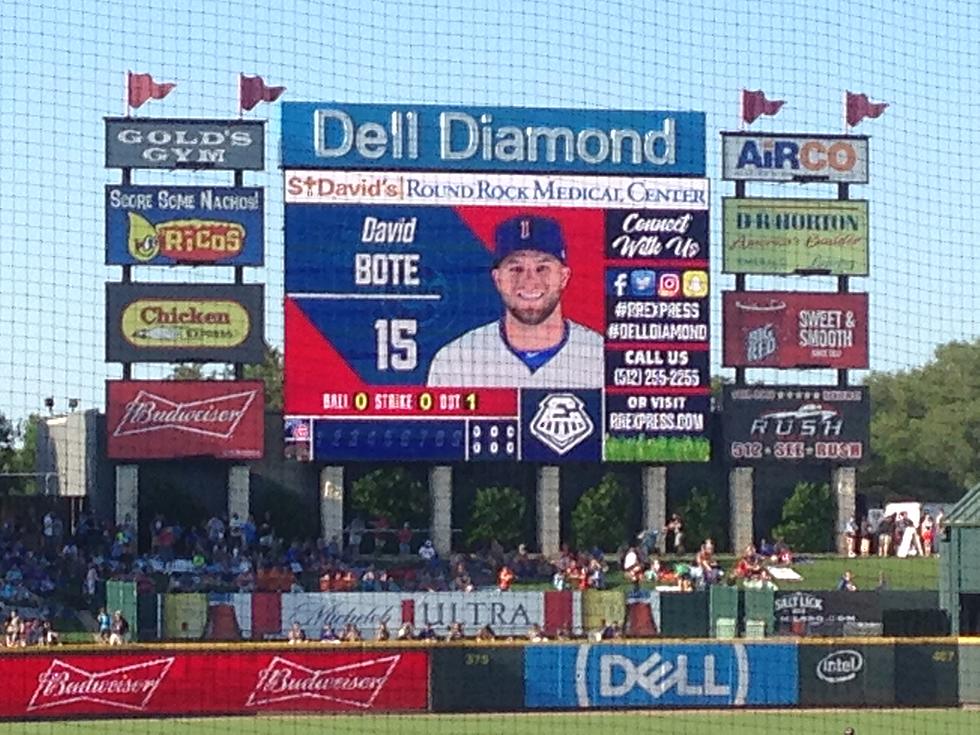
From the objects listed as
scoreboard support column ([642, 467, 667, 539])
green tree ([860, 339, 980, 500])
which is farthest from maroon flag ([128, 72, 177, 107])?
green tree ([860, 339, 980, 500])

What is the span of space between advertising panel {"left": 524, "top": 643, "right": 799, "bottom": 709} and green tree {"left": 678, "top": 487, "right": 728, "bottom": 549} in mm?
13881

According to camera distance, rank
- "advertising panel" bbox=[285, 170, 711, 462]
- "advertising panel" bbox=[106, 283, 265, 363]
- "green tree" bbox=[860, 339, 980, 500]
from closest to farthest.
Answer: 1. "advertising panel" bbox=[285, 170, 711, 462]
2. "advertising panel" bbox=[106, 283, 265, 363]
3. "green tree" bbox=[860, 339, 980, 500]

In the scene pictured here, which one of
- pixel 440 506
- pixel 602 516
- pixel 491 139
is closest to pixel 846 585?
pixel 602 516

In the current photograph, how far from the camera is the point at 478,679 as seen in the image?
2683 centimetres

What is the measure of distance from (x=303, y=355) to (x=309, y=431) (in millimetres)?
1274

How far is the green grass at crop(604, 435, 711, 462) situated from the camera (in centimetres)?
3978

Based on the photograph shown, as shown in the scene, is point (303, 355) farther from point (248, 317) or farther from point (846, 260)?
point (846, 260)

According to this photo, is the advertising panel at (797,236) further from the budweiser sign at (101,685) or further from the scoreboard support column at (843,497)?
the budweiser sign at (101,685)

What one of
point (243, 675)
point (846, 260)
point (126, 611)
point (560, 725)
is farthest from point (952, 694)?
point (846, 260)

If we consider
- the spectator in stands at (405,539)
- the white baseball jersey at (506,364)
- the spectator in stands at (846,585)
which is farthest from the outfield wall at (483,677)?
the spectator in stands at (405,539)

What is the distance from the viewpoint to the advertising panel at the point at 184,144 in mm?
38375

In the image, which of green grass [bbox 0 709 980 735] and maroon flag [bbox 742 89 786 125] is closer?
green grass [bbox 0 709 980 735]

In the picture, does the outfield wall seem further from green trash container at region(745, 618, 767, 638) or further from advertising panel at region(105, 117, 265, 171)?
advertising panel at region(105, 117, 265, 171)

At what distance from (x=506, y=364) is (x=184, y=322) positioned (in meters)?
5.41
